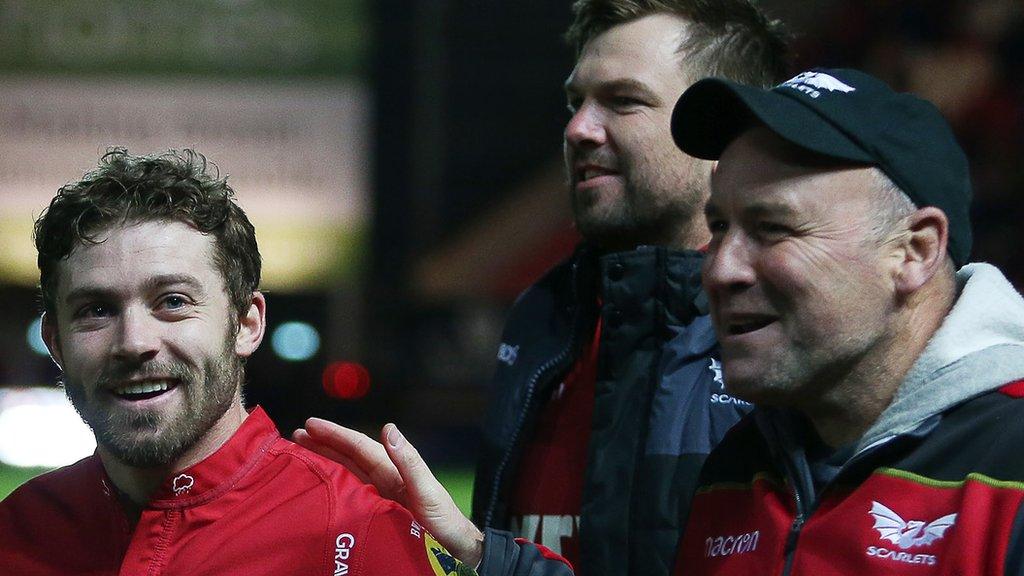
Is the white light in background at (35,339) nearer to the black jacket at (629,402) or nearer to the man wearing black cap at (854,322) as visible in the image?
the black jacket at (629,402)

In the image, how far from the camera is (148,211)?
85.9 inches

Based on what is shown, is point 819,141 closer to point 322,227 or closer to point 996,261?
point 996,261

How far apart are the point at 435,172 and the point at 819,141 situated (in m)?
10.8

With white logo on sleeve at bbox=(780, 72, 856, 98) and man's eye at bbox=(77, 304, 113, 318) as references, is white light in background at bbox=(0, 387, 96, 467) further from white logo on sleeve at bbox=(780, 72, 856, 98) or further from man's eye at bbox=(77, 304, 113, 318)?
white logo on sleeve at bbox=(780, 72, 856, 98)

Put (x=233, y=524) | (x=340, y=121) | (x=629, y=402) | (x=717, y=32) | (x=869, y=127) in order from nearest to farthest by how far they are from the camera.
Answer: (x=869, y=127)
(x=233, y=524)
(x=629, y=402)
(x=717, y=32)
(x=340, y=121)

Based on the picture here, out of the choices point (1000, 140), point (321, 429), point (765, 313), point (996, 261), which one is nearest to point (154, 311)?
point (321, 429)

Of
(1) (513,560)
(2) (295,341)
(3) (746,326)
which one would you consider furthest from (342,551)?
(2) (295,341)

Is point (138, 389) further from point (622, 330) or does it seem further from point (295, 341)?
point (295, 341)

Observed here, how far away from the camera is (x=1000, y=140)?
34.7 ft

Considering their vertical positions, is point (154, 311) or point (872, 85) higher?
point (872, 85)

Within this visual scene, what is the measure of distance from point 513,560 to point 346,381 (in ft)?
28.4

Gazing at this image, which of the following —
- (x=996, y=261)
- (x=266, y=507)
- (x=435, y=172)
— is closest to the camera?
(x=266, y=507)

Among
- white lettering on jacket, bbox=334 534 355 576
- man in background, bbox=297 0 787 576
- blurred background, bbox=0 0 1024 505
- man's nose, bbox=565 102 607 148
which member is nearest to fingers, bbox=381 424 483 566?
white lettering on jacket, bbox=334 534 355 576

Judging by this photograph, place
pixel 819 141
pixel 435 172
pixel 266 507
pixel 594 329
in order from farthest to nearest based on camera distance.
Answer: pixel 435 172 < pixel 594 329 < pixel 266 507 < pixel 819 141
